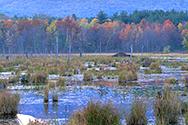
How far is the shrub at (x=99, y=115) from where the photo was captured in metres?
17.5

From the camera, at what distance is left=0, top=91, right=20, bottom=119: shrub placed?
22.7 meters

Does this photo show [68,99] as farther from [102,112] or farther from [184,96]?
[102,112]

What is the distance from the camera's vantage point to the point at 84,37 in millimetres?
123812

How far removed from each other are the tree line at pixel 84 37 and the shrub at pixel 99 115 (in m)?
98.1

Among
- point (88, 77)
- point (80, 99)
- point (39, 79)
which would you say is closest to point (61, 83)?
point (39, 79)

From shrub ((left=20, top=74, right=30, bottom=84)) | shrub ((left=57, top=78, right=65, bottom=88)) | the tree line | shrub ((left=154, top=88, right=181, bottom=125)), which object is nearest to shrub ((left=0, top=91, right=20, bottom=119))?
shrub ((left=154, top=88, right=181, bottom=125))

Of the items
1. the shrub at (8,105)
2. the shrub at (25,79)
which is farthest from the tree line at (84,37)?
the shrub at (8,105)

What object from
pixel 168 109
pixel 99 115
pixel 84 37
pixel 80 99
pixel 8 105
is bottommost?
pixel 80 99

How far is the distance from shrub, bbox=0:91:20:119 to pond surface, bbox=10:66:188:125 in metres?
1.23

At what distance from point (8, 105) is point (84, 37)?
101 m

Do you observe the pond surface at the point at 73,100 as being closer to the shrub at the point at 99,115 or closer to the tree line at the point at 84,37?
the shrub at the point at 99,115

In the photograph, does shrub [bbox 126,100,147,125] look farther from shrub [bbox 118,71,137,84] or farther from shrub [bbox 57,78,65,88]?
shrub [bbox 118,71,137,84]

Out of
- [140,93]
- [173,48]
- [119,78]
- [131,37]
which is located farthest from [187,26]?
[140,93]

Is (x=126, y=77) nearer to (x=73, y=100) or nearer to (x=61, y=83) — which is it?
(x=61, y=83)
